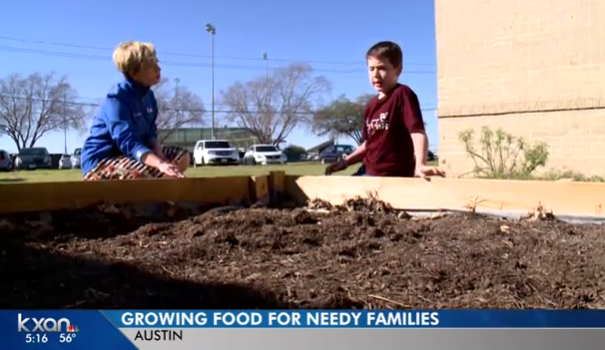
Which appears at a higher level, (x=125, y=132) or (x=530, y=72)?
(x=530, y=72)

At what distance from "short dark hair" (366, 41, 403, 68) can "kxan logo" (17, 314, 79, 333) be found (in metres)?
1.36

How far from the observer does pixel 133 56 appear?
1.96 m

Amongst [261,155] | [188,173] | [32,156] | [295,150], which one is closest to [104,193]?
[32,156]

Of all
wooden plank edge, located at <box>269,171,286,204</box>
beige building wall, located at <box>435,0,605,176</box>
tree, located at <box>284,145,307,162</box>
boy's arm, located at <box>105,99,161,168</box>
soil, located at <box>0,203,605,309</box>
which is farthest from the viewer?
beige building wall, located at <box>435,0,605,176</box>

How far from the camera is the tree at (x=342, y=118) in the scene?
229cm

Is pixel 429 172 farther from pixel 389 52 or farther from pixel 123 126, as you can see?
pixel 123 126

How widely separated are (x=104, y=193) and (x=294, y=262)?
72cm

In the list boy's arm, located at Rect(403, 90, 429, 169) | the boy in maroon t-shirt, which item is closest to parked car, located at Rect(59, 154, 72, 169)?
the boy in maroon t-shirt

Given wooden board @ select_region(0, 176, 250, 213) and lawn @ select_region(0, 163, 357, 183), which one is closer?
wooden board @ select_region(0, 176, 250, 213)

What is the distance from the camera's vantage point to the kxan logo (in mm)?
1028

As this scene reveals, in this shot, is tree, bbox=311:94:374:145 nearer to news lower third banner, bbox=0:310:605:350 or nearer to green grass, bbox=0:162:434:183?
green grass, bbox=0:162:434:183

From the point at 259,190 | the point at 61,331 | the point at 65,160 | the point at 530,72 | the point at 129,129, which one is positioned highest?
the point at 530,72

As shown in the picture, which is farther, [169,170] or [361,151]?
[361,151]

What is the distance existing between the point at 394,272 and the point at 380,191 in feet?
2.42
